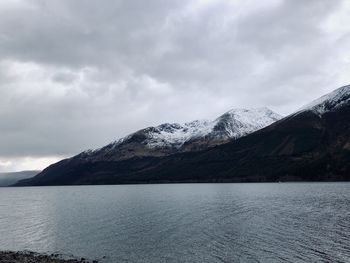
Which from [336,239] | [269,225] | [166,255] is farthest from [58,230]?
[336,239]

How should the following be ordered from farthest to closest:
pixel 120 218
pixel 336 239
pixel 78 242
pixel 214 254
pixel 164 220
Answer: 1. pixel 120 218
2. pixel 164 220
3. pixel 78 242
4. pixel 336 239
5. pixel 214 254

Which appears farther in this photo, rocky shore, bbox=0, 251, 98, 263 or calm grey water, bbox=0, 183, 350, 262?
calm grey water, bbox=0, 183, 350, 262

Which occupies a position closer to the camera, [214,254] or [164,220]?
[214,254]

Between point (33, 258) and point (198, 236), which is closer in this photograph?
point (33, 258)

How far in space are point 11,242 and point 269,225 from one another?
52888 millimetres

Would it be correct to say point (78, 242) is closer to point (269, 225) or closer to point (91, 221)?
point (91, 221)

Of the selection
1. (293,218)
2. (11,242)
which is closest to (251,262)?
(293,218)

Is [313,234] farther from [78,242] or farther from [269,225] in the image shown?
[78,242]

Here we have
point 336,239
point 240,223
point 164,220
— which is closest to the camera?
point 336,239

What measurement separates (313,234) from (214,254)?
2144cm

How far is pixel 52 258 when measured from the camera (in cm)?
6034

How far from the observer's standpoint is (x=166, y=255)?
5912cm

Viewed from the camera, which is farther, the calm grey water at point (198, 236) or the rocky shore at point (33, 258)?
the calm grey water at point (198, 236)

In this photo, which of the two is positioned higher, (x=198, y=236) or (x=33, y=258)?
(x=33, y=258)
